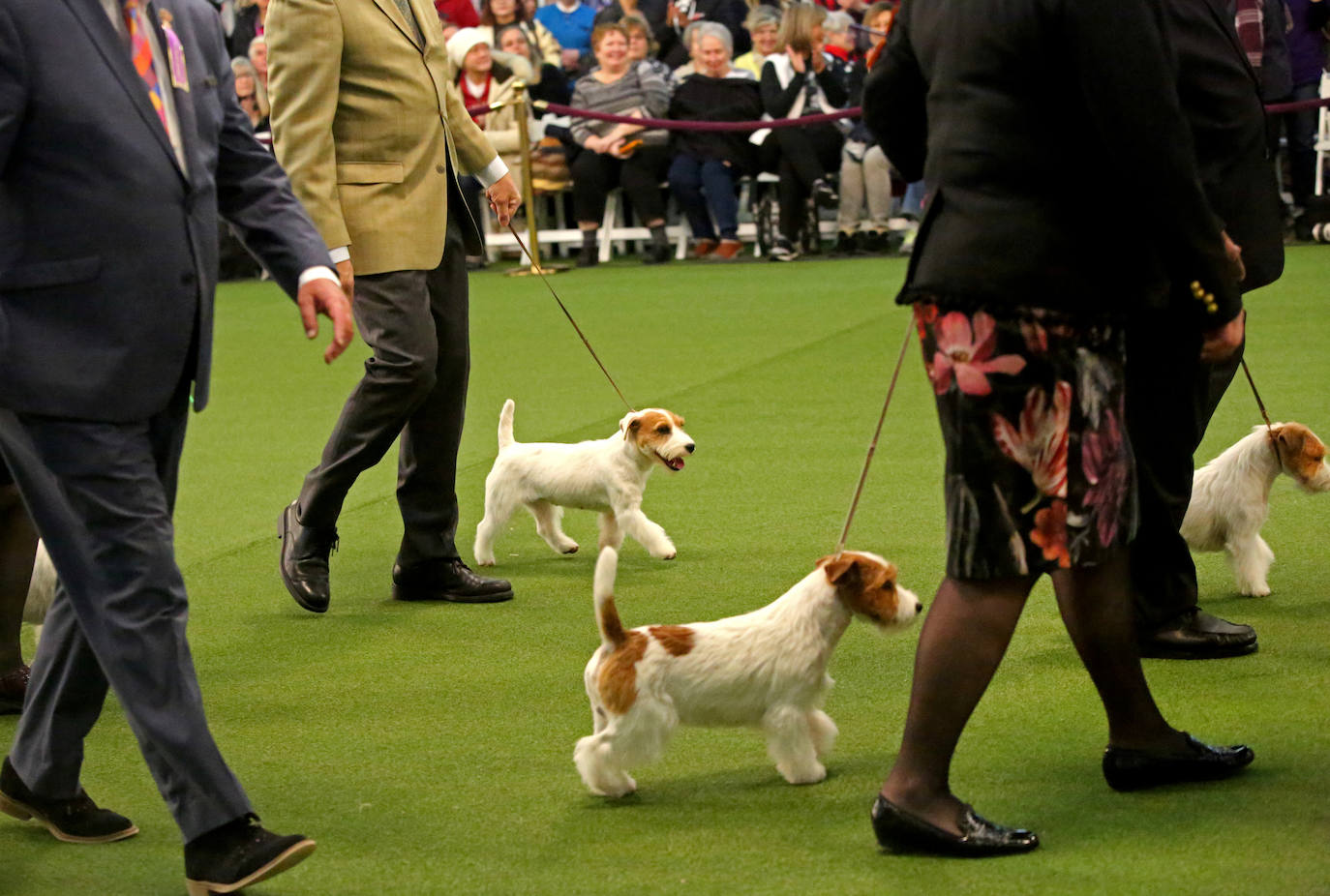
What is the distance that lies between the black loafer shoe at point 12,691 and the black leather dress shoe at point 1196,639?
247 cm

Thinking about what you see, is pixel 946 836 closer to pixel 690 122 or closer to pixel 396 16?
pixel 396 16

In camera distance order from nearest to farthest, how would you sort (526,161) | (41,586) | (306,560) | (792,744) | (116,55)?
(116,55) → (792,744) → (41,586) → (306,560) → (526,161)

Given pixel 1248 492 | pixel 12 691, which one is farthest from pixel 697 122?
pixel 12 691

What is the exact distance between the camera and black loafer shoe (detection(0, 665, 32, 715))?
151 inches

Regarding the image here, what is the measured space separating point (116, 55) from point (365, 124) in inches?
72.5

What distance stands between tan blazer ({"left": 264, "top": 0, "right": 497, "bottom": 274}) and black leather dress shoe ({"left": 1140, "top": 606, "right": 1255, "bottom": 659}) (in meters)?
2.01

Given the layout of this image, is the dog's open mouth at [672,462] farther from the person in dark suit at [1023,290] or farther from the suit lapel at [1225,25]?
the person in dark suit at [1023,290]

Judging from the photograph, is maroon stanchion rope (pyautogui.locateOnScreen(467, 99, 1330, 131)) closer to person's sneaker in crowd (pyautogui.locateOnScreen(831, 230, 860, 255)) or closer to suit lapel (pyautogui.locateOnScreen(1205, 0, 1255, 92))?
person's sneaker in crowd (pyautogui.locateOnScreen(831, 230, 860, 255))

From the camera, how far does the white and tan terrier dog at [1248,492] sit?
4281 millimetres

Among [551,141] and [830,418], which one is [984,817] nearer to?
[830,418]

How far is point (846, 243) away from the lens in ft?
44.3

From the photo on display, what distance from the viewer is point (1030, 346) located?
106 inches

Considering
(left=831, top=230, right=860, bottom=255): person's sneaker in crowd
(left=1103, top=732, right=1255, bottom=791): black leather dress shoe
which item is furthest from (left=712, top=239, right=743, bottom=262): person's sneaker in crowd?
(left=1103, top=732, right=1255, bottom=791): black leather dress shoe

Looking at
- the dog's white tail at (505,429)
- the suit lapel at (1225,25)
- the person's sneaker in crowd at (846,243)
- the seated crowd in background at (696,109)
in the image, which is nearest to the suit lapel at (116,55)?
the suit lapel at (1225,25)
